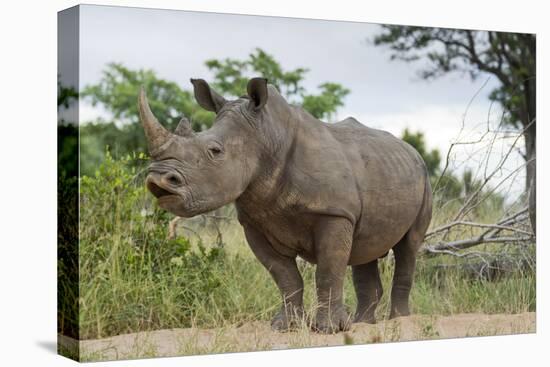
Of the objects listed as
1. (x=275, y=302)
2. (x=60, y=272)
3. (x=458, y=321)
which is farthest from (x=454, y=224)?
(x=60, y=272)

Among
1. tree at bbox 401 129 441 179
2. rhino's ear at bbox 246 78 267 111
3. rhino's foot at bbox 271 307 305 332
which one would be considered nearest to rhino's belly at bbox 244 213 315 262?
rhino's foot at bbox 271 307 305 332

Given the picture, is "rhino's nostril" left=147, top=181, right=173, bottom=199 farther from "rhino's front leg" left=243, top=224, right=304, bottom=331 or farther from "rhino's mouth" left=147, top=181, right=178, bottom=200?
"rhino's front leg" left=243, top=224, right=304, bottom=331

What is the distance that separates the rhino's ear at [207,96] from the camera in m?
8.73

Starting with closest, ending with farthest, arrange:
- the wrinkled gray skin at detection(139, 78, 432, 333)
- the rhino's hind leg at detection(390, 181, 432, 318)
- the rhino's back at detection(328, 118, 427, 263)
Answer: the wrinkled gray skin at detection(139, 78, 432, 333)
the rhino's back at detection(328, 118, 427, 263)
the rhino's hind leg at detection(390, 181, 432, 318)

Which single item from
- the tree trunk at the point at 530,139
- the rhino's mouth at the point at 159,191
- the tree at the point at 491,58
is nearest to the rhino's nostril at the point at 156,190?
the rhino's mouth at the point at 159,191

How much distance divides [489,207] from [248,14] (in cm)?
363

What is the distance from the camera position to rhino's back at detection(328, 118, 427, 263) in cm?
920

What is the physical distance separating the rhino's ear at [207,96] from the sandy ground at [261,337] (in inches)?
74.2

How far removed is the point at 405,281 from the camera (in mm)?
10008

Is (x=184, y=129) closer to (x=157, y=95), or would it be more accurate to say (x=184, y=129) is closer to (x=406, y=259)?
(x=406, y=259)

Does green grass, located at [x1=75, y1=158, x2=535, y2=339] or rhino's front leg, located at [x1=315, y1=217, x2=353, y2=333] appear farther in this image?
green grass, located at [x1=75, y1=158, x2=535, y2=339]

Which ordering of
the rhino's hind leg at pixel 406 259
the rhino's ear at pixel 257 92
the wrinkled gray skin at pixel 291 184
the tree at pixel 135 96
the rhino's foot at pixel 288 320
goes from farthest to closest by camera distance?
the tree at pixel 135 96
the rhino's hind leg at pixel 406 259
the rhino's foot at pixel 288 320
the rhino's ear at pixel 257 92
the wrinkled gray skin at pixel 291 184

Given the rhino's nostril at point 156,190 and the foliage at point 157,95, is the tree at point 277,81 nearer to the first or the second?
the foliage at point 157,95

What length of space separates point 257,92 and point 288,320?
200cm
